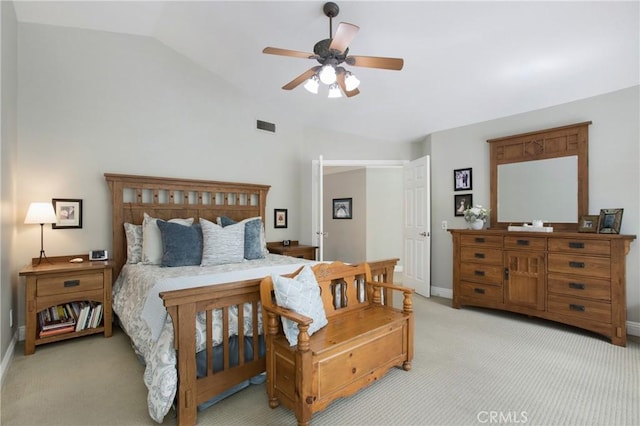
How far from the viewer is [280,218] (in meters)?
4.82

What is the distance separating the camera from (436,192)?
15.6 feet

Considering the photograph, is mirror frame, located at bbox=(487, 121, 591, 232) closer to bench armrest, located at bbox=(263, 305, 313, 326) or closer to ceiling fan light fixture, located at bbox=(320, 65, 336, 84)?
ceiling fan light fixture, located at bbox=(320, 65, 336, 84)

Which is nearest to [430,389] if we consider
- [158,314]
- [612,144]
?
[158,314]

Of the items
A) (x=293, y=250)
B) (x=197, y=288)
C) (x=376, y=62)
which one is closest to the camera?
(x=197, y=288)

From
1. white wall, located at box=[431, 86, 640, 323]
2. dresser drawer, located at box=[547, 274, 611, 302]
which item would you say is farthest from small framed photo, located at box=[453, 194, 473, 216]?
dresser drawer, located at box=[547, 274, 611, 302]

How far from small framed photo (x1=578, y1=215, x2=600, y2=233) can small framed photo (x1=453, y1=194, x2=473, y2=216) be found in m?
1.25

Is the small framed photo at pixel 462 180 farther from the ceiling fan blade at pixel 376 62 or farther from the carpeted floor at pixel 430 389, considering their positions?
the ceiling fan blade at pixel 376 62

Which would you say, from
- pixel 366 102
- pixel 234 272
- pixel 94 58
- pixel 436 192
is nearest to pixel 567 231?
pixel 436 192

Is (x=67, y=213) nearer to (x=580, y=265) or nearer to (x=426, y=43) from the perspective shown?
(x=426, y=43)

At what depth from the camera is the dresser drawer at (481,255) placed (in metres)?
3.74

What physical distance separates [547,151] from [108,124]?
508 cm

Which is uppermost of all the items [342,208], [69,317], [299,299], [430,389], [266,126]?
[266,126]

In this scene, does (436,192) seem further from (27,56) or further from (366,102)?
(27,56)

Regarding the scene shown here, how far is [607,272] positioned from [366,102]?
3197 mm
